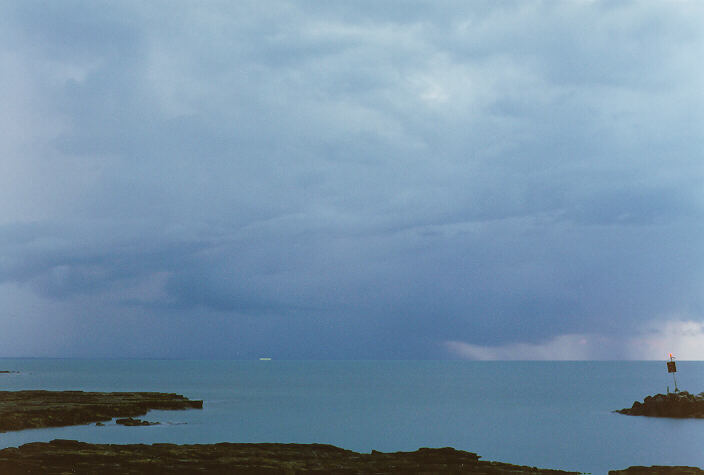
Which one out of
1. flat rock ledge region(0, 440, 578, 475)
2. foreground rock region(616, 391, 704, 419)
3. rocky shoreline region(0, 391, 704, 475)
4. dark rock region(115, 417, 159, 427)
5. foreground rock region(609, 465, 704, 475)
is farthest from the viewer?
foreground rock region(616, 391, 704, 419)

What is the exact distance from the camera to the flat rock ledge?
2734 cm

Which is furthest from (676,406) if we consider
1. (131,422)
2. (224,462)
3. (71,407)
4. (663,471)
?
(71,407)

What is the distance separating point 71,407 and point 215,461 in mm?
36274

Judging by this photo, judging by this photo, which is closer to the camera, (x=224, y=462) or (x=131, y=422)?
(x=224, y=462)

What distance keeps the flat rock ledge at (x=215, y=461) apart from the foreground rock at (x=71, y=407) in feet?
72.7

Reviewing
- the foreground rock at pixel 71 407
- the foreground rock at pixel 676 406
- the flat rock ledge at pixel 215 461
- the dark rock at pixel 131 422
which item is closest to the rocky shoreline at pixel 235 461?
the flat rock ledge at pixel 215 461

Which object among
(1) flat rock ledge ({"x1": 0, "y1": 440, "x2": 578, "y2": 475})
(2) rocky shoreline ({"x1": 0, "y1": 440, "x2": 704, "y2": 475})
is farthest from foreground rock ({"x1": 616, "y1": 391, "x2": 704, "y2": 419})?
(1) flat rock ledge ({"x1": 0, "y1": 440, "x2": 578, "y2": 475})

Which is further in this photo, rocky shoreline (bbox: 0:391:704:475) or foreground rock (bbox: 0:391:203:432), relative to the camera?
foreground rock (bbox: 0:391:203:432)

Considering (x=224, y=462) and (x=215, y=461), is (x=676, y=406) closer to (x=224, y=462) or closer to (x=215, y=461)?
(x=224, y=462)

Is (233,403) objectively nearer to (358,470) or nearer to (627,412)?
(627,412)

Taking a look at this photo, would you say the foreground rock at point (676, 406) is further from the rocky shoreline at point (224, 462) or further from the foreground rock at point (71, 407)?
the foreground rock at point (71, 407)

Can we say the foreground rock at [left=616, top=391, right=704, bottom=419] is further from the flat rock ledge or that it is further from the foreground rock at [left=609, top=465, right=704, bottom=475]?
the flat rock ledge

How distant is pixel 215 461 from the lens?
97.1 ft

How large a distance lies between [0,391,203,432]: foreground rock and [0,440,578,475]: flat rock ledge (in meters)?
22.1
